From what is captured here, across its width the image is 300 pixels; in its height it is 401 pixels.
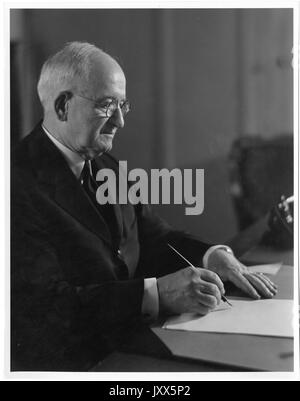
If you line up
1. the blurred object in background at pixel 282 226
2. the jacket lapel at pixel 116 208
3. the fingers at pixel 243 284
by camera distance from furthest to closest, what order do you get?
1. the blurred object in background at pixel 282 226
2. the jacket lapel at pixel 116 208
3. the fingers at pixel 243 284

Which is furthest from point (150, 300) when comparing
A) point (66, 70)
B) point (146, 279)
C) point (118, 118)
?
point (66, 70)

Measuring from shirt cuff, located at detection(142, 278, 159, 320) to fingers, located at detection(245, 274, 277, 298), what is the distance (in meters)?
0.26

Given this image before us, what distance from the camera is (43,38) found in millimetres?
1163

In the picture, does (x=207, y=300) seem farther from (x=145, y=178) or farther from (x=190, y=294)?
(x=145, y=178)

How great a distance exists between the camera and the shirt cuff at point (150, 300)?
0.97 metres

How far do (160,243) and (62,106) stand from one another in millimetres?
453

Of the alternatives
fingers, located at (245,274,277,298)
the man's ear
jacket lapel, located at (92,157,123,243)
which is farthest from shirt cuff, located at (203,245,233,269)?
the man's ear

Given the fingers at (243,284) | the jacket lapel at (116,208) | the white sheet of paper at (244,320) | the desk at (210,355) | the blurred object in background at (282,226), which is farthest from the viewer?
the blurred object in background at (282,226)

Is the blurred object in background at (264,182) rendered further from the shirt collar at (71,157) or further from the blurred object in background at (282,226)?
the shirt collar at (71,157)

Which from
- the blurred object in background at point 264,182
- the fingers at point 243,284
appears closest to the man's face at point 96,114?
the blurred object in background at point 264,182

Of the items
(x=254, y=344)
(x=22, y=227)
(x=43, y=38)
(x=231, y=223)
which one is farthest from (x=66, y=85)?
(x=254, y=344)

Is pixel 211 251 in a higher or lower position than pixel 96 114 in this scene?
lower

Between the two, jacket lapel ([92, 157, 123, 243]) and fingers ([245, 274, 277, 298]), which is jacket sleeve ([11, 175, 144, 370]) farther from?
fingers ([245, 274, 277, 298])

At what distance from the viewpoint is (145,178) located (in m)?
1.21
